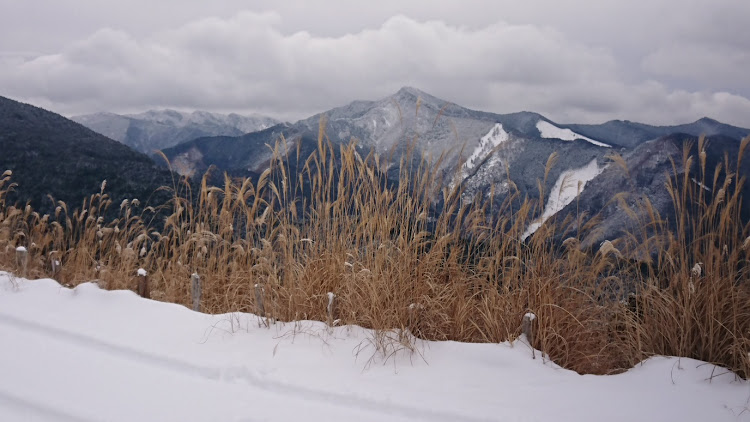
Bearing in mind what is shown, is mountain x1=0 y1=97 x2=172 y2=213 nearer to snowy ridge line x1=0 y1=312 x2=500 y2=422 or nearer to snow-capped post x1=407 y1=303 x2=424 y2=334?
snowy ridge line x1=0 y1=312 x2=500 y2=422

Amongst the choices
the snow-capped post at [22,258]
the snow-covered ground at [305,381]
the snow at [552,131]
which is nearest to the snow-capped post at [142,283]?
the snow-covered ground at [305,381]

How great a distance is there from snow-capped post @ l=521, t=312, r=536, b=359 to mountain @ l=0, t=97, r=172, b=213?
61.9 ft

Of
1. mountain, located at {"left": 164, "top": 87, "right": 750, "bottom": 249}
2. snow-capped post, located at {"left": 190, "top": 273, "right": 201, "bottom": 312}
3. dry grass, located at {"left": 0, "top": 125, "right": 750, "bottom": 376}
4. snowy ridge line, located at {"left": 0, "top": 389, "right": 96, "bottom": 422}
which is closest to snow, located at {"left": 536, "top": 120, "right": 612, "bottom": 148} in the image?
mountain, located at {"left": 164, "top": 87, "right": 750, "bottom": 249}

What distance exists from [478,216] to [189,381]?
1.79m

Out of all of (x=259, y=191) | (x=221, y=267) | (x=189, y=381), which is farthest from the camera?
(x=221, y=267)

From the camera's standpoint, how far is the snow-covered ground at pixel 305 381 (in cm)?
191

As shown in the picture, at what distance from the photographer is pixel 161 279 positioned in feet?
13.3

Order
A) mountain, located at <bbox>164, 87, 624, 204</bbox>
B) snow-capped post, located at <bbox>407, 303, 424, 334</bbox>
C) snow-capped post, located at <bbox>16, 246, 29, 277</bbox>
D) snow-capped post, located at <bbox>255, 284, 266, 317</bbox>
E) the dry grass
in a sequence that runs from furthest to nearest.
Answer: mountain, located at <bbox>164, 87, 624, 204</bbox>
snow-capped post, located at <bbox>16, 246, 29, 277</bbox>
snow-capped post, located at <bbox>255, 284, 266, 317</bbox>
snow-capped post, located at <bbox>407, 303, 424, 334</bbox>
the dry grass

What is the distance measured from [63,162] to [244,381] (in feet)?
83.5

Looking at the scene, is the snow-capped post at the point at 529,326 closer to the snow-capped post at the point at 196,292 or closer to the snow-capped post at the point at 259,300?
the snow-capped post at the point at 259,300

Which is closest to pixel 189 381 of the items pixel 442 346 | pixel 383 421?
pixel 383 421

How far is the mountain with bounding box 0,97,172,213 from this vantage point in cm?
2036

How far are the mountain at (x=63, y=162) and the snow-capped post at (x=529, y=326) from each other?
1885cm

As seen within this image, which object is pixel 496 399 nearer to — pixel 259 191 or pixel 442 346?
pixel 442 346
